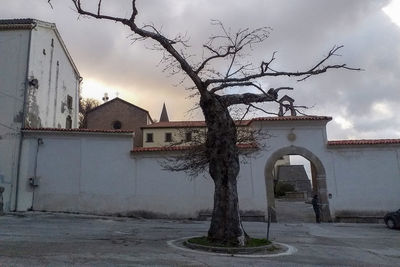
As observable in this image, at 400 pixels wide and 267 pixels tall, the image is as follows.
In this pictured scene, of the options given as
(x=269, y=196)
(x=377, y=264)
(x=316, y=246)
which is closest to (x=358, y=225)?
(x=269, y=196)

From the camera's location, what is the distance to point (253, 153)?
19531mm

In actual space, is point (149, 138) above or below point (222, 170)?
above

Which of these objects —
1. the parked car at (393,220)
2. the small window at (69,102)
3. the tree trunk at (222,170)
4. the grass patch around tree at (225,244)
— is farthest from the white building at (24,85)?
the parked car at (393,220)

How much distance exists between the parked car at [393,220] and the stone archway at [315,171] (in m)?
2.63

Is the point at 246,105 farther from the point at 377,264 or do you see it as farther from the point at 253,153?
the point at 253,153

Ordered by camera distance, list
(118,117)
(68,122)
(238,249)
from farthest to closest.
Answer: (118,117)
(68,122)
(238,249)

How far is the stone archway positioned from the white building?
492 inches

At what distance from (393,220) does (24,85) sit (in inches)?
766

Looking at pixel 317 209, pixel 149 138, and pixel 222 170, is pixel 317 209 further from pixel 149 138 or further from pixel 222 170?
pixel 149 138

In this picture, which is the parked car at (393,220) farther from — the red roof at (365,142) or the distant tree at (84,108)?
the distant tree at (84,108)

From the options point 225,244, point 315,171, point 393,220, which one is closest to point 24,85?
point 225,244

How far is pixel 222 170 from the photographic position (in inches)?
429

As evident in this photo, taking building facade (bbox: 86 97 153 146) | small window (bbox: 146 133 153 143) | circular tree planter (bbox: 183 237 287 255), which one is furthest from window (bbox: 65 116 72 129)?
small window (bbox: 146 133 153 143)

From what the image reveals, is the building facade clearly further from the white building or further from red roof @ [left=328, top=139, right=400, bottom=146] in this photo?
red roof @ [left=328, top=139, right=400, bottom=146]
